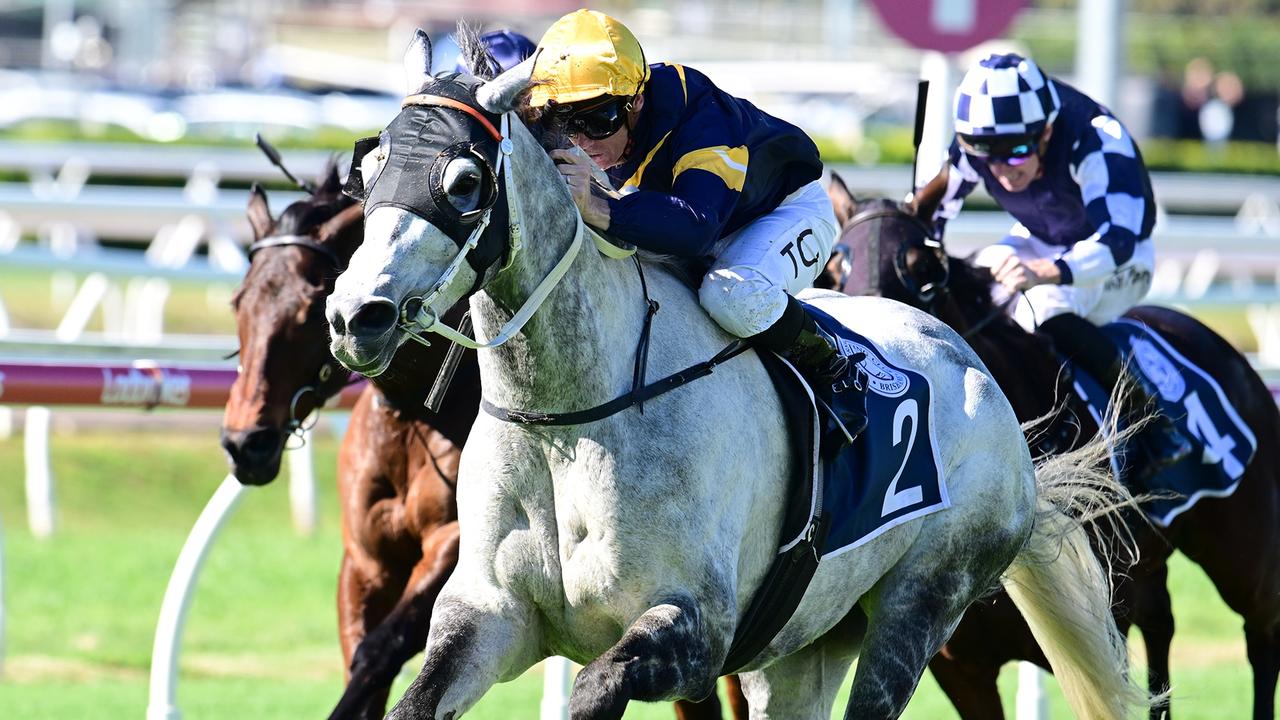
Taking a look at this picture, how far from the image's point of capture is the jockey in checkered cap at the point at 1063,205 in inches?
222

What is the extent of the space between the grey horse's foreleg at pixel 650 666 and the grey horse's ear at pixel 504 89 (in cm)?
102

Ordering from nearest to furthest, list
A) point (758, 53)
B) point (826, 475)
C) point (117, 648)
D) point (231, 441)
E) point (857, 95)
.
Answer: point (826, 475) → point (231, 441) → point (117, 648) → point (857, 95) → point (758, 53)

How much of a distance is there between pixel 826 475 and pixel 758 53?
39751 millimetres

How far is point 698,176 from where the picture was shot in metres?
3.87

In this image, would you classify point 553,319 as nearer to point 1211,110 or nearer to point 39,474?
point 39,474

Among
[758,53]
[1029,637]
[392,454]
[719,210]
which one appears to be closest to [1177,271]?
[1029,637]

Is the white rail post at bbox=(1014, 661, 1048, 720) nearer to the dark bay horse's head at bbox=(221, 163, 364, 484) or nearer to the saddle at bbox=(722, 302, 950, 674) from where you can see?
the saddle at bbox=(722, 302, 950, 674)

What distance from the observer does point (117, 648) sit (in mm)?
7656

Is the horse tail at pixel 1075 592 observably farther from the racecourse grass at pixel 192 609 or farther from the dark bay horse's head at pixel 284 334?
the dark bay horse's head at pixel 284 334

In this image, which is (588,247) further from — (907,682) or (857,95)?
(857,95)

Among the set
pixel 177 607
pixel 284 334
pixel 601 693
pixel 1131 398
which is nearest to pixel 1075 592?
pixel 1131 398

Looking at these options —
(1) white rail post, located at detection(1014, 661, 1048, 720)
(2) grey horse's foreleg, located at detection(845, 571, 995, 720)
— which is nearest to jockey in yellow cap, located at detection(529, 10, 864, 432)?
(2) grey horse's foreleg, located at detection(845, 571, 995, 720)

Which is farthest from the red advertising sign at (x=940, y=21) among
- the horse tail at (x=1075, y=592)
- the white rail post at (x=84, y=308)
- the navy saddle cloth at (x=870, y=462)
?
the white rail post at (x=84, y=308)

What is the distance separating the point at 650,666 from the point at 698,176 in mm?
1027
